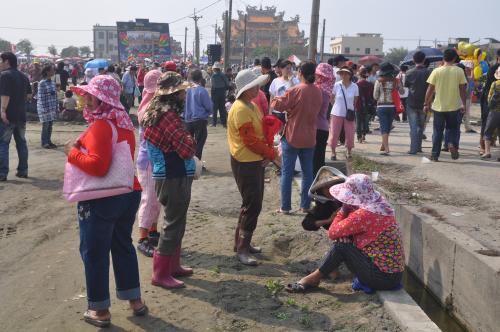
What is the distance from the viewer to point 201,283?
4.71 metres

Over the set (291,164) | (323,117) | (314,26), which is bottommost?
(291,164)

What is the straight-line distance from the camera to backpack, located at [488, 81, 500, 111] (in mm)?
8469

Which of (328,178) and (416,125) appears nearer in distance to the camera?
(328,178)

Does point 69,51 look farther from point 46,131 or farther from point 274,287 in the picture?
point 274,287

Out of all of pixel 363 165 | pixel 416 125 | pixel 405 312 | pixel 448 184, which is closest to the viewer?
pixel 405 312

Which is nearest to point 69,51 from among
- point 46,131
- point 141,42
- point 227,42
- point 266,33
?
point 266,33

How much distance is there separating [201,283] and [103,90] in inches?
78.3

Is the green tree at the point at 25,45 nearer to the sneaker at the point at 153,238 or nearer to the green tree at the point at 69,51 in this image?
the green tree at the point at 69,51

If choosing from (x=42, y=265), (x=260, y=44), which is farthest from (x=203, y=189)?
(x=260, y=44)

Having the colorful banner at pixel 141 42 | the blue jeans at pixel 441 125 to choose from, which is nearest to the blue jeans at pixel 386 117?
the blue jeans at pixel 441 125

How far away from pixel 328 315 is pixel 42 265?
290 cm

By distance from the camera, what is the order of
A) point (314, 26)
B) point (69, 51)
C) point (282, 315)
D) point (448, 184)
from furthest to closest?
1. point (69, 51)
2. point (314, 26)
3. point (448, 184)
4. point (282, 315)

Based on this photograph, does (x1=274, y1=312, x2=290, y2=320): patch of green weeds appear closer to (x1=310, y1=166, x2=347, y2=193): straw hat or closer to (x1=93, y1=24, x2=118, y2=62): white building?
(x1=310, y1=166, x2=347, y2=193): straw hat

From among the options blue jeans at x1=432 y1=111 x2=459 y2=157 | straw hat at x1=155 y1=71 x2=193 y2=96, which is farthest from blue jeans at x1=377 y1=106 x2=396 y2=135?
straw hat at x1=155 y1=71 x2=193 y2=96
